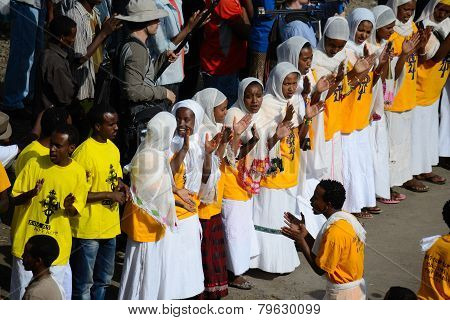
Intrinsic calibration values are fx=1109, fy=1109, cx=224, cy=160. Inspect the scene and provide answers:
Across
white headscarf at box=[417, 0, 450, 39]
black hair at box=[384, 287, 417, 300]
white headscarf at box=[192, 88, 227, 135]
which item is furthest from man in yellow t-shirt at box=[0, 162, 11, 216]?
white headscarf at box=[417, 0, 450, 39]

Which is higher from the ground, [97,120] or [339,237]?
[97,120]

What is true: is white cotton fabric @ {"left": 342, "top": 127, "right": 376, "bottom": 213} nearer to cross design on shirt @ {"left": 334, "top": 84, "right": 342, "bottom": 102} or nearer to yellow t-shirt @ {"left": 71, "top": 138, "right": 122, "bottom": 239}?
cross design on shirt @ {"left": 334, "top": 84, "right": 342, "bottom": 102}

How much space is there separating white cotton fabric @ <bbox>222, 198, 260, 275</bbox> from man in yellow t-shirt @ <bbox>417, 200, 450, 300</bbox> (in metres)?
2.35

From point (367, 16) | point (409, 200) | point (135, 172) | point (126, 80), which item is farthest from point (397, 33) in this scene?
point (135, 172)

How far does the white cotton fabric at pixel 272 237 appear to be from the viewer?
10.1 metres

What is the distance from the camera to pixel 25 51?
40.0ft

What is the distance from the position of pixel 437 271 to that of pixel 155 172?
2.36 meters

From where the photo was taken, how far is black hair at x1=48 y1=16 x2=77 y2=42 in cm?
964

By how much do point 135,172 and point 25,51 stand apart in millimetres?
4025

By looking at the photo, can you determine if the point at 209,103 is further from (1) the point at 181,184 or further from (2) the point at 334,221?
(2) the point at 334,221

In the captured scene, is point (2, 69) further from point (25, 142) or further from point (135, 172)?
point (135, 172)

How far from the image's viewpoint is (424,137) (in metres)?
12.7

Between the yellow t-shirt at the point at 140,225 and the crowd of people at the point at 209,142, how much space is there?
12mm

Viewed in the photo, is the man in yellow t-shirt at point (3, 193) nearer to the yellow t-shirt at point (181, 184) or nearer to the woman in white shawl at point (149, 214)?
the woman in white shawl at point (149, 214)
